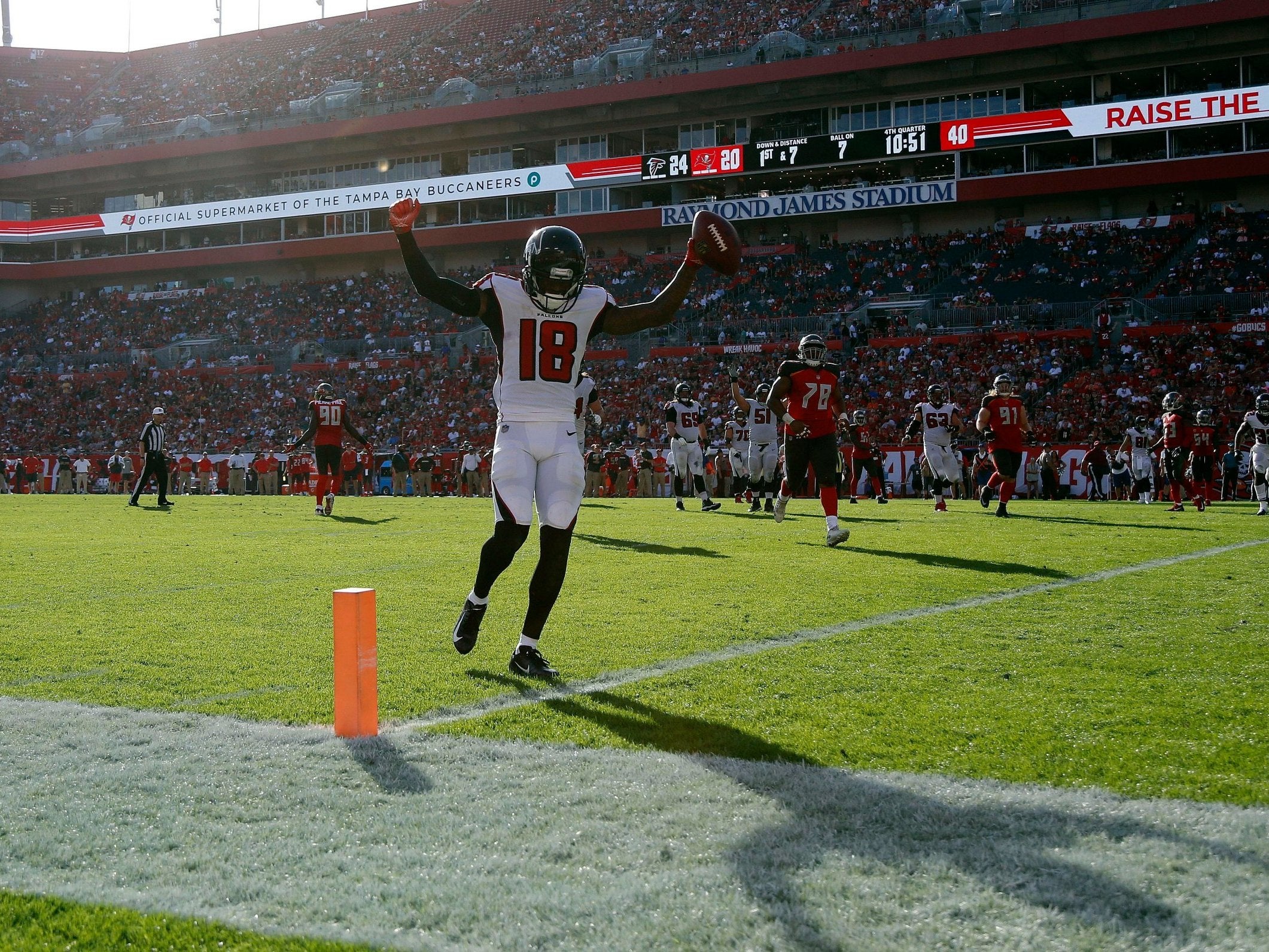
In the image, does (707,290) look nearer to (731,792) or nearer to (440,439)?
(440,439)

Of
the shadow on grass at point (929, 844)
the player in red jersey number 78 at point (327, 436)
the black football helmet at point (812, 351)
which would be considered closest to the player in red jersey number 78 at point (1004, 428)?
the black football helmet at point (812, 351)

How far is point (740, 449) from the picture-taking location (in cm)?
2077

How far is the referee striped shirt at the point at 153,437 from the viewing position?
20375mm

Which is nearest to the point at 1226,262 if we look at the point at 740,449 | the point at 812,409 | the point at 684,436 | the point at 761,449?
the point at 740,449

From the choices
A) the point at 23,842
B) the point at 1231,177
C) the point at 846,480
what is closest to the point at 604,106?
the point at 1231,177

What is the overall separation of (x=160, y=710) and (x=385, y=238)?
1979 inches

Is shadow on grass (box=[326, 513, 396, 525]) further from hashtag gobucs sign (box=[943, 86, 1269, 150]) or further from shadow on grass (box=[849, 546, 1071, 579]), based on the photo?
hashtag gobucs sign (box=[943, 86, 1269, 150])

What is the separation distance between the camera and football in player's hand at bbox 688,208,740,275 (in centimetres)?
572

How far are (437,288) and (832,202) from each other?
39.5 m

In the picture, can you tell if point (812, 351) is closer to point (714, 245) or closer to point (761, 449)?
point (761, 449)

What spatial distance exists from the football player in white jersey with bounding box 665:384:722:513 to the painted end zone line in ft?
35.5

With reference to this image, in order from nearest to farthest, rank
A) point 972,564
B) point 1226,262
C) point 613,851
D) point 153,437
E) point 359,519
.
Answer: point 613,851 → point 972,564 → point 359,519 → point 153,437 → point 1226,262

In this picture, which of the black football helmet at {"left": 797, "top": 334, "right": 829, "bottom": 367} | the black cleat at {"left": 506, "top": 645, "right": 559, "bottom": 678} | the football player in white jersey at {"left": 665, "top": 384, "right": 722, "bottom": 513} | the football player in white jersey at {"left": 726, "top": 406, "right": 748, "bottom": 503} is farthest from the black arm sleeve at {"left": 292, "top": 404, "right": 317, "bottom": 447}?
the black cleat at {"left": 506, "top": 645, "right": 559, "bottom": 678}

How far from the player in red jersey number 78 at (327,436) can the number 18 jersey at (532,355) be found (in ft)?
41.9
